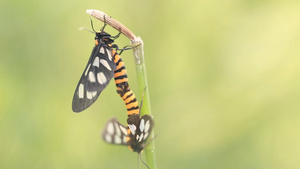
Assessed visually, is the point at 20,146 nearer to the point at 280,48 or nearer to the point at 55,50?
the point at 55,50

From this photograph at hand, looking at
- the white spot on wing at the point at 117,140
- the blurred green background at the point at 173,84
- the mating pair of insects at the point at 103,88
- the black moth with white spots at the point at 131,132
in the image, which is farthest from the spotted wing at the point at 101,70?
the blurred green background at the point at 173,84

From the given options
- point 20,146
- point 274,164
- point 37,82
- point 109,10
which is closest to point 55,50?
point 37,82

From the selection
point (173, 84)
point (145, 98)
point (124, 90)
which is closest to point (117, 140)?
point (124, 90)

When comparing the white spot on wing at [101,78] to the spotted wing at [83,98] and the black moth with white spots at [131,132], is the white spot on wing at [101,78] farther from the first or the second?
the black moth with white spots at [131,132]

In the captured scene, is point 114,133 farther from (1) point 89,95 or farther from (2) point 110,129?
(1) point 89,95

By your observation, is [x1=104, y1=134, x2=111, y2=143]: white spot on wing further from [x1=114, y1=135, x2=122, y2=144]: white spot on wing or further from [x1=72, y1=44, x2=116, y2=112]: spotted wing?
[x1=72, y1=44, x2=116, y2=112]: spotted wing

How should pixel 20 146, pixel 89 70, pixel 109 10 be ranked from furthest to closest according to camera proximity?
pixel 109 10
pixel 20 146
pixel 89 70
